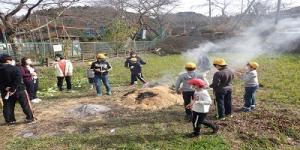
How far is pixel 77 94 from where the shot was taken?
11.9m

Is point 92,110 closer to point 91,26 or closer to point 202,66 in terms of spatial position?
point 202,66

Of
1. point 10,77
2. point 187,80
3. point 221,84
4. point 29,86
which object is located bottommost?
point 29,86

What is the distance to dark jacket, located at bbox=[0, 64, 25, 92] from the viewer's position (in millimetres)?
7621

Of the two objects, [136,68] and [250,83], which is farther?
[136,68]

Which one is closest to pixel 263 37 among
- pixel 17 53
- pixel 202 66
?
pixel 202 66

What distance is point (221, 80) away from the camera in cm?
739

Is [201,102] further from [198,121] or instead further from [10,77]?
[10,77]

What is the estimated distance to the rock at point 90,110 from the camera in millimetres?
8711

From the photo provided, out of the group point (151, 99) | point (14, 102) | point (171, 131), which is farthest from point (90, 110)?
point (171, 131)

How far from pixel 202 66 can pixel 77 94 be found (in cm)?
485

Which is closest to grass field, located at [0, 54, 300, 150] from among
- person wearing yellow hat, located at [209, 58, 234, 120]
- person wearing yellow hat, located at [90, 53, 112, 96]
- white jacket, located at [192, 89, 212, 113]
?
person wearing yellow hat, located at [209, 58, 234, 120]

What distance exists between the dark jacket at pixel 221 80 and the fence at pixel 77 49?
14.4 metres

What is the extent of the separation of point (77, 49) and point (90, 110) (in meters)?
16.3

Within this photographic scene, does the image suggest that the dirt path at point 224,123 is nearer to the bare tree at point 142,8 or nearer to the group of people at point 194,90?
the group of people at point 194,90
